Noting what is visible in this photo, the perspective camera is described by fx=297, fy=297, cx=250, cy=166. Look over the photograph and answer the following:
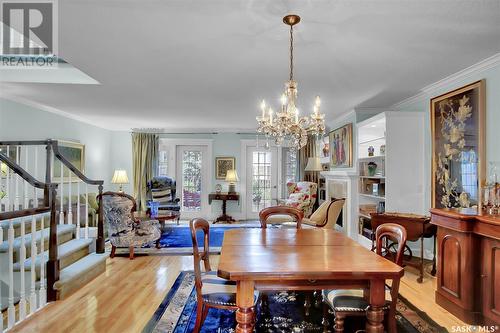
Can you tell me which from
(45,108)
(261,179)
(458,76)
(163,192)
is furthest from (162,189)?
(458,76)

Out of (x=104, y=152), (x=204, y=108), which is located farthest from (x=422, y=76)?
(x=104, y=152)

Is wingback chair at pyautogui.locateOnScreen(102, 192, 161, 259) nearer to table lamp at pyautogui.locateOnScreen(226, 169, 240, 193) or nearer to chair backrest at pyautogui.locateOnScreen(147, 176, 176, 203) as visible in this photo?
chair backrest at pyautogui.locateOnScreen(147, 176, 176, 203)

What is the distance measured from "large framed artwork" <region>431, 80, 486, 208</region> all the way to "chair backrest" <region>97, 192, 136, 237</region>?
4.26 metres

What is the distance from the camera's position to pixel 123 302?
9.61ft

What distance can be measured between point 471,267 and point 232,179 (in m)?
5.40

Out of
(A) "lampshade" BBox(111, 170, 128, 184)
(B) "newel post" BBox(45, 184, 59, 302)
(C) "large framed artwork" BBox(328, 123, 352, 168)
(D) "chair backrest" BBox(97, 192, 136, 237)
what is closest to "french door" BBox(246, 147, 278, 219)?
(C) "large framed artwork" BBox(328, 123, 352, 168)

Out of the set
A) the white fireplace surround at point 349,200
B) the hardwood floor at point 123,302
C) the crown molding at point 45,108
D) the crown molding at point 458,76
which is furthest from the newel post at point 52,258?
the crown molding at point 458,76

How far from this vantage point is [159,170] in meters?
7.86

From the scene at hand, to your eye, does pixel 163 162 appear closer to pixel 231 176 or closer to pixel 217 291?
pixel 231 176

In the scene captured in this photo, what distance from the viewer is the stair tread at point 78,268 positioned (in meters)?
3.04

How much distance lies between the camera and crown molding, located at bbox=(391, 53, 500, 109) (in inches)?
116

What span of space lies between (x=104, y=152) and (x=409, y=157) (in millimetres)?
6756

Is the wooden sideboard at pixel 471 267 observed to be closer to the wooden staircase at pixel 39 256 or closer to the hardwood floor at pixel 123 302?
the hardwood floor at pixel 123 302

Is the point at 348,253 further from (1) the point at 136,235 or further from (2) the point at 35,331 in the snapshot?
(1) the point at 136,235
